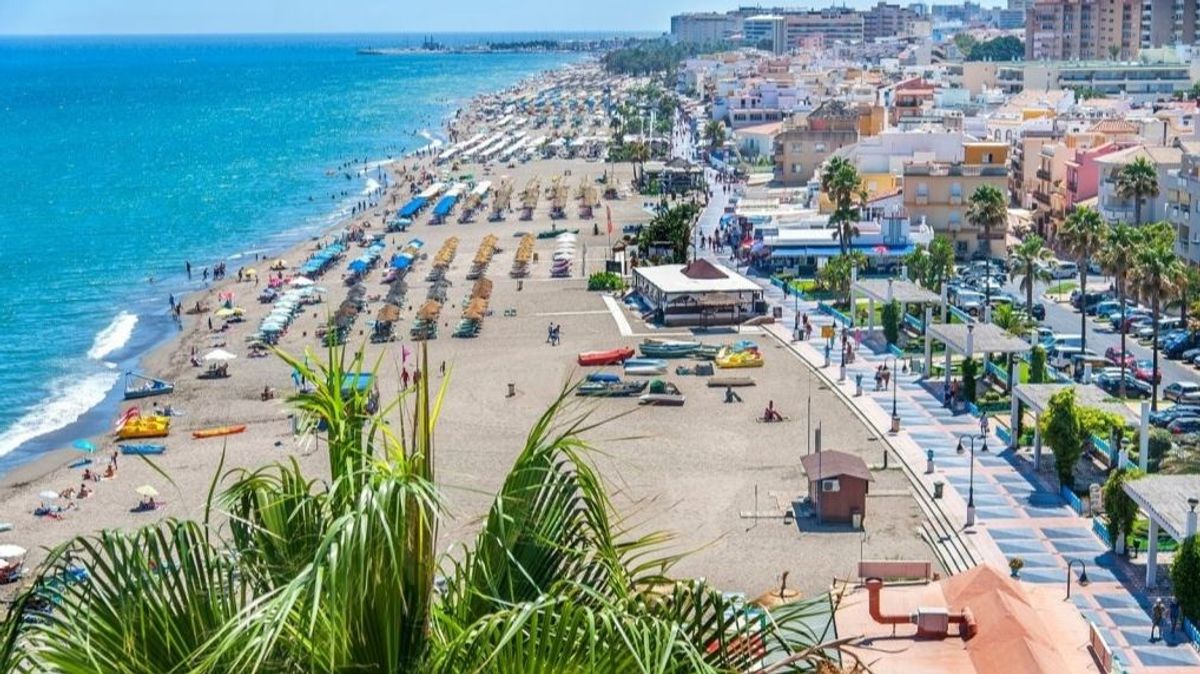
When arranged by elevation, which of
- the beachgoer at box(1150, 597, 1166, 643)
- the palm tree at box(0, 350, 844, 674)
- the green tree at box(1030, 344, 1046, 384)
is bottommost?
the beachgoer at box(1150, 597, 1166, 643)

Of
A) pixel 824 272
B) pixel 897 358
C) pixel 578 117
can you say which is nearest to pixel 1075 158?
pixel 824 272

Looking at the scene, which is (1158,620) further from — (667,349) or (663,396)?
(667,349)

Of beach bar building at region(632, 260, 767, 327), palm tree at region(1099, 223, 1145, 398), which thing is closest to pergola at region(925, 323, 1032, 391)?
palm tree at region(1099, 223, 1145, 398)

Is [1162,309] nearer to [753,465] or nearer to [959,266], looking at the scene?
[959,266]

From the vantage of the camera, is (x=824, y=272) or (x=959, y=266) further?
(x=959, y=266)

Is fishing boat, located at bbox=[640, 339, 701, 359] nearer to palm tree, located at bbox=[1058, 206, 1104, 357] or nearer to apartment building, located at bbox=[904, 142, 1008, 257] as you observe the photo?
palm tree, located at bbox=[1058, 206, 1104, 357]

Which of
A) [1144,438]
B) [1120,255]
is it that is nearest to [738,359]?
[1120,255]
